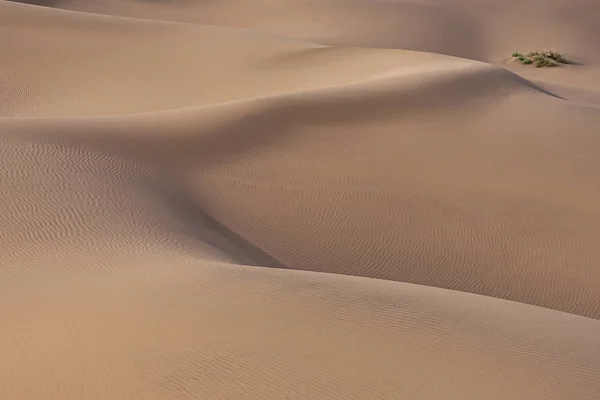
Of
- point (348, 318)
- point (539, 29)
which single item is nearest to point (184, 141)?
point (348, 318)

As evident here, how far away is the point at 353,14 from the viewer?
68.5 ft

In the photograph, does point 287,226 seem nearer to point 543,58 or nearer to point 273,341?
point 273,341

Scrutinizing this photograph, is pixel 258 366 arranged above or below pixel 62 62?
below

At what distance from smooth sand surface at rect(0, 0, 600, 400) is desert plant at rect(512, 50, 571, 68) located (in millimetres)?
4114

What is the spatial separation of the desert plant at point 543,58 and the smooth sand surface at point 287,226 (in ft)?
13.5

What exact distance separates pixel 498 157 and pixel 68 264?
15.6 feet

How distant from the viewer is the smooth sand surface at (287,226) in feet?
10.0

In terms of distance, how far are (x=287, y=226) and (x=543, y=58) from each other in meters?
13.6

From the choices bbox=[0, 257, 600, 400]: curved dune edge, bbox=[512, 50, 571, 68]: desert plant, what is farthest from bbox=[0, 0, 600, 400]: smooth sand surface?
bbox=[512, 50, 571, 68]: desert plant

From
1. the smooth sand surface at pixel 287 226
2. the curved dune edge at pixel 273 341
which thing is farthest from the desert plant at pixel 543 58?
the curved dune edge at pixel 273 341

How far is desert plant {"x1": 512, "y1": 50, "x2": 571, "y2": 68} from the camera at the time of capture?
17.8 metres

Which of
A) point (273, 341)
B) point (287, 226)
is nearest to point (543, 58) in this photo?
point (287, 226)

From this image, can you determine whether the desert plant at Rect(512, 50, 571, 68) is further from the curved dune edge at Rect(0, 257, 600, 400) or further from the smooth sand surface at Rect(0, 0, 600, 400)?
the curved dune edge at Rect(0, 257, 600, 400)

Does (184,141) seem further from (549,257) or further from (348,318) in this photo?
(348,318)
